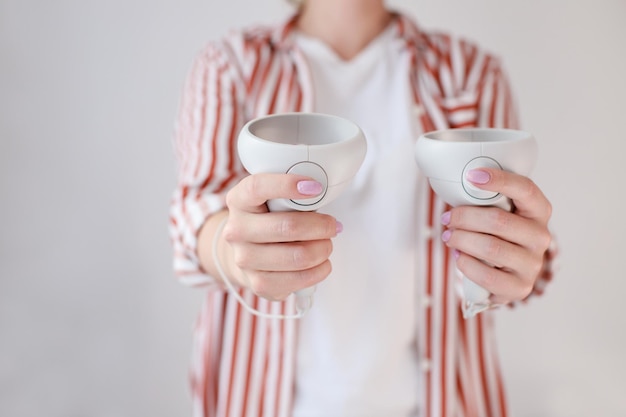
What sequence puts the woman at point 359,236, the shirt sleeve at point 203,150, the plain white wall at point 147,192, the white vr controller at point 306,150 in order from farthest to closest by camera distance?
the plain white wall at point 147,192, the woman at point 359,236, the shirt sleeve at point 203,150, the white vr controller at point 306,150

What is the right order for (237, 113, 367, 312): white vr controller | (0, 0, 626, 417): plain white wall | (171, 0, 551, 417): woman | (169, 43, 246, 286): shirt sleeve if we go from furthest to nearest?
(0, 0, 626, 417): plain white wall < (171, 0, 551, 417): woman < (169, 43, 246, 286): shirt sleeve < (237, 113, 367, 312): white vr controller

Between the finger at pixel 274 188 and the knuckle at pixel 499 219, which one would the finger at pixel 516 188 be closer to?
the knuckle at pixel 499 219

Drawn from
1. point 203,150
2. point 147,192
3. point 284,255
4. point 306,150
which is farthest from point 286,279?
point 147,192

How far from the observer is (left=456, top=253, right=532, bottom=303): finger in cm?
56

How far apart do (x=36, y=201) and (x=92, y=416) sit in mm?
411

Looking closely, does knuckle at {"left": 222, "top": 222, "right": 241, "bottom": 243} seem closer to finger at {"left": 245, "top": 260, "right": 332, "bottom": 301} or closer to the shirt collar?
finger at {"left": 245, "top": 260, "right": 332, "bottom": 301}

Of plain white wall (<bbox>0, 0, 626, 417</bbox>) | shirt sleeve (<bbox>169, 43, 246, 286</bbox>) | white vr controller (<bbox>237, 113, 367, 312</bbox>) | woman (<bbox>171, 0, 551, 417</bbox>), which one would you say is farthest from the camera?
plain white wall (<bbox>0, 0, 626, 417</bbox>)

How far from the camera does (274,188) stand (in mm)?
470

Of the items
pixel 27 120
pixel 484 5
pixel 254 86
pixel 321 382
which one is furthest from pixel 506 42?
pixel 27 120

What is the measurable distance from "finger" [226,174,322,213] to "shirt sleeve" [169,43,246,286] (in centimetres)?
22

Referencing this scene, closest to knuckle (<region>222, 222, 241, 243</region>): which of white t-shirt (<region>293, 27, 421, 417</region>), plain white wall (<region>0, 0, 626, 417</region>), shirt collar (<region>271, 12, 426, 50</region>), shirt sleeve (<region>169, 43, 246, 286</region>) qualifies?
shirt sleeve (<region>169, 43, 246, 286</region>)

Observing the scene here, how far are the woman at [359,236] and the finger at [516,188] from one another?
0.30 metres

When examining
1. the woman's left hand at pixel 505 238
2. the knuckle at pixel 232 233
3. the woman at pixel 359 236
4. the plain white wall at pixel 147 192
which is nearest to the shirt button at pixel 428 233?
the woman at pixel 359 236

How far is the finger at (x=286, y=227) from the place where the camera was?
501 mm
